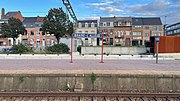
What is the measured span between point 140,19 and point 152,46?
5819cm

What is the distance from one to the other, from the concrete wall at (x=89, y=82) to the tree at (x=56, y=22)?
103ft

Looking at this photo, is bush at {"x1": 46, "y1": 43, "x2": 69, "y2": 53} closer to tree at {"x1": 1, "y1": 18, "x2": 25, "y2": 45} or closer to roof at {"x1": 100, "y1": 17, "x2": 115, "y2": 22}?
tree at {"x1": 1, "y1": 18, "x2": 25, "y2": 45}

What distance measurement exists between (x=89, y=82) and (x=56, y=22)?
32352 mm

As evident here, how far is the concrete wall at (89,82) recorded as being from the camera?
31.4 feet

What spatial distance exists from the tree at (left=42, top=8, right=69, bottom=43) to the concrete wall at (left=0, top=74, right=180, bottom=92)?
31.3 metres

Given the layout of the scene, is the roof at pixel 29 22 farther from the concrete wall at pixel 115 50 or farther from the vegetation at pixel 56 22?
the concrete wall at pixel 115 50

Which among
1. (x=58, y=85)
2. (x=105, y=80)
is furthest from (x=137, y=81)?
(x=58, y=85)

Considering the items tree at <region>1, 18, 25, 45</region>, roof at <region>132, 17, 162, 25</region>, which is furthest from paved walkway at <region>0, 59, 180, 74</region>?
roof at <region>132, 17, 162, 25</region>

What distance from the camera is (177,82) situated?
32.0 feet

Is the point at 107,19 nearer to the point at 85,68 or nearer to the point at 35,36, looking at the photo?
the point at 35,36

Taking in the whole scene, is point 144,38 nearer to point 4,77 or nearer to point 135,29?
point 135,29

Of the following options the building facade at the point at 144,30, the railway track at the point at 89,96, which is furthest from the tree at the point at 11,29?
the railway track at the point at 89,96

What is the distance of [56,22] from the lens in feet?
133

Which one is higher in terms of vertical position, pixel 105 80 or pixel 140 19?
pixel 140 19
